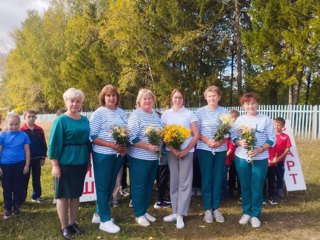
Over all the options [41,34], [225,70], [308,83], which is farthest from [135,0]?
[41,34]

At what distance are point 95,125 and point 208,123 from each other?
1670 mm

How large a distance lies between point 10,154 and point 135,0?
21621 millimetres

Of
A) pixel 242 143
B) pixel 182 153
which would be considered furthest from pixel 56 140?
pixel 242 143

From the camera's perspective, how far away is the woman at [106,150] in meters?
4.75

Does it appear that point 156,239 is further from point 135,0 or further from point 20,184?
point 135,0

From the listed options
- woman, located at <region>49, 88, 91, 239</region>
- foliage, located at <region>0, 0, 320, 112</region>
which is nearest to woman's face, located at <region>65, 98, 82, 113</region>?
woman, located at <region>49, 88, 91, 239</region>

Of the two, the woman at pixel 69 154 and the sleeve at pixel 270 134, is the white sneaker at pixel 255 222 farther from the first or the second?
the woman at pixel 69 154

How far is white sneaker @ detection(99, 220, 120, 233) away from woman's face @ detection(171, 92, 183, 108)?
1962 millimetres

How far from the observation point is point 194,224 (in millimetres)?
5234

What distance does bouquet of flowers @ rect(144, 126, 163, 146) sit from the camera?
469 centimetres

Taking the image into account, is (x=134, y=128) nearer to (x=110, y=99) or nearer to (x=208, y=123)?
(x=110, y=99)

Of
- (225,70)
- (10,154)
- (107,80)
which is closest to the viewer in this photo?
(10,154)

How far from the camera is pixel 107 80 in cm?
3272

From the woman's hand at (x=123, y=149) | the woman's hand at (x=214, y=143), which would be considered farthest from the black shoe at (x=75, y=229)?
the woman's hand at (x=214, y=143)
